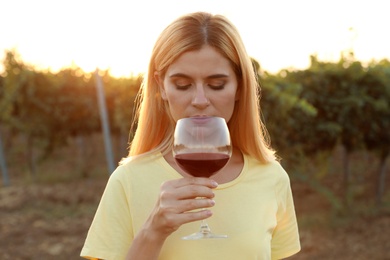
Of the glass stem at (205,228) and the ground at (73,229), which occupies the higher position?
the glass stem at (205,228)

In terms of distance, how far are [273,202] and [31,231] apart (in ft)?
27.2

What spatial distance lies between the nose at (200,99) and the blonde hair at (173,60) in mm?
131

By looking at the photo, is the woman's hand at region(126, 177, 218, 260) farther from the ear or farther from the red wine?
the ear

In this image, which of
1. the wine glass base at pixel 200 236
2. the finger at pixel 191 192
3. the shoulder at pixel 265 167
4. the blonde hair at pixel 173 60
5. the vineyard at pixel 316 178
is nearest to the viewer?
the finger at pixel 191 192

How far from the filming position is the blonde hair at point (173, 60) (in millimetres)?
1684

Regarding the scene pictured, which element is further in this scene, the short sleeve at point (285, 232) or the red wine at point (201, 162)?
the short sleeve at point (285, 232)

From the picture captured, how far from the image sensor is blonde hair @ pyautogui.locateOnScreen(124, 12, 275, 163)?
1.68 metres

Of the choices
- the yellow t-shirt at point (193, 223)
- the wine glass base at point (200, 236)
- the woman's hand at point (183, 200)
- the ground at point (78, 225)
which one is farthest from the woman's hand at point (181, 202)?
the ground at point (78, 225)

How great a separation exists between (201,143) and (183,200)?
6.3 inches

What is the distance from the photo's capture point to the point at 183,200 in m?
1.42

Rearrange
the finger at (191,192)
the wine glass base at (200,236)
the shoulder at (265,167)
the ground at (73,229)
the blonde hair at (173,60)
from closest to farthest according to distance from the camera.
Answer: the finger at (191,192), the wine glass base at (200,236), the blonde hair at (173,60), the shoulder at (265,167), the ground at (73,229)

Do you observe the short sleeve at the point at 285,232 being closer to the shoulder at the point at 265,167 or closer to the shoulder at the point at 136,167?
the shoulder at the point at 265,167

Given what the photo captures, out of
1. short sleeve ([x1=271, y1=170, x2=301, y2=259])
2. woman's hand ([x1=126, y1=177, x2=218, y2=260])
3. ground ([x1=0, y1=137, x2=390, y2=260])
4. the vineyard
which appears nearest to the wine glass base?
woman's hand ([x1=126, y1=177, x2=218, y2=260])

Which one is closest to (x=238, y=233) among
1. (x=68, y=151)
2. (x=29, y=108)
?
(x=29, y=108)
